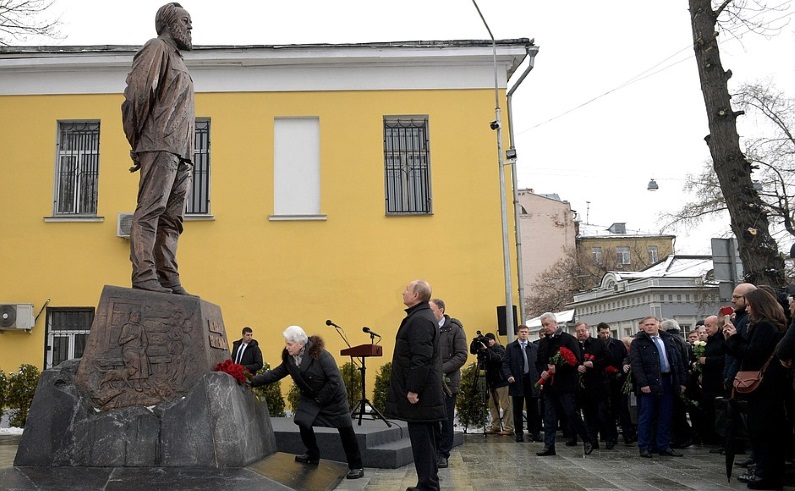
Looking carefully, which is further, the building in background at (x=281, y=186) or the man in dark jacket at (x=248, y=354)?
the building in background at (x=281, y=186)

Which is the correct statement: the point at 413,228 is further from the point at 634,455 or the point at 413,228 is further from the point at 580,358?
the point at 634,455

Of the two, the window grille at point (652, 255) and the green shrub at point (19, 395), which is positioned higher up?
the window grille at point (652, 255)

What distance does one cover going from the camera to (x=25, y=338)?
1535 centimetres

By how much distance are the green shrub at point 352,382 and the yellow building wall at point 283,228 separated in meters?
0.73

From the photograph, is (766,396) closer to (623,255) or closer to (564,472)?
(564,472)

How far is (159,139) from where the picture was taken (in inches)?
273

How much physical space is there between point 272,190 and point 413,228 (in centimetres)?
306

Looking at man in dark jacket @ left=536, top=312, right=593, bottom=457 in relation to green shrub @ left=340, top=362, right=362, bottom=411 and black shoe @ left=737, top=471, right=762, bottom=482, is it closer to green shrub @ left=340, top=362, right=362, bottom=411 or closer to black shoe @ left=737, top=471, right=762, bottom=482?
black shoe @ left=737, top=471, right=762, bottom=482

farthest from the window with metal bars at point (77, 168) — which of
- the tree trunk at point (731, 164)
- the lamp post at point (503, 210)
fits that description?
the tree trunk at point (731, 164)

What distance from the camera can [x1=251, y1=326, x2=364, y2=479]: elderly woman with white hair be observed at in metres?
7.50

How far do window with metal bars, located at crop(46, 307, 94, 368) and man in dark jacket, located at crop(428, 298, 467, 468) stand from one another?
9025mm

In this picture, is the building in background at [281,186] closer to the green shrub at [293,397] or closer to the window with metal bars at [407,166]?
the window with metal bars at [407,166]

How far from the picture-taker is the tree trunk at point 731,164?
1102cm

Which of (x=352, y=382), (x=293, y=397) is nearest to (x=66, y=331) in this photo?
(x=293, y=397)
